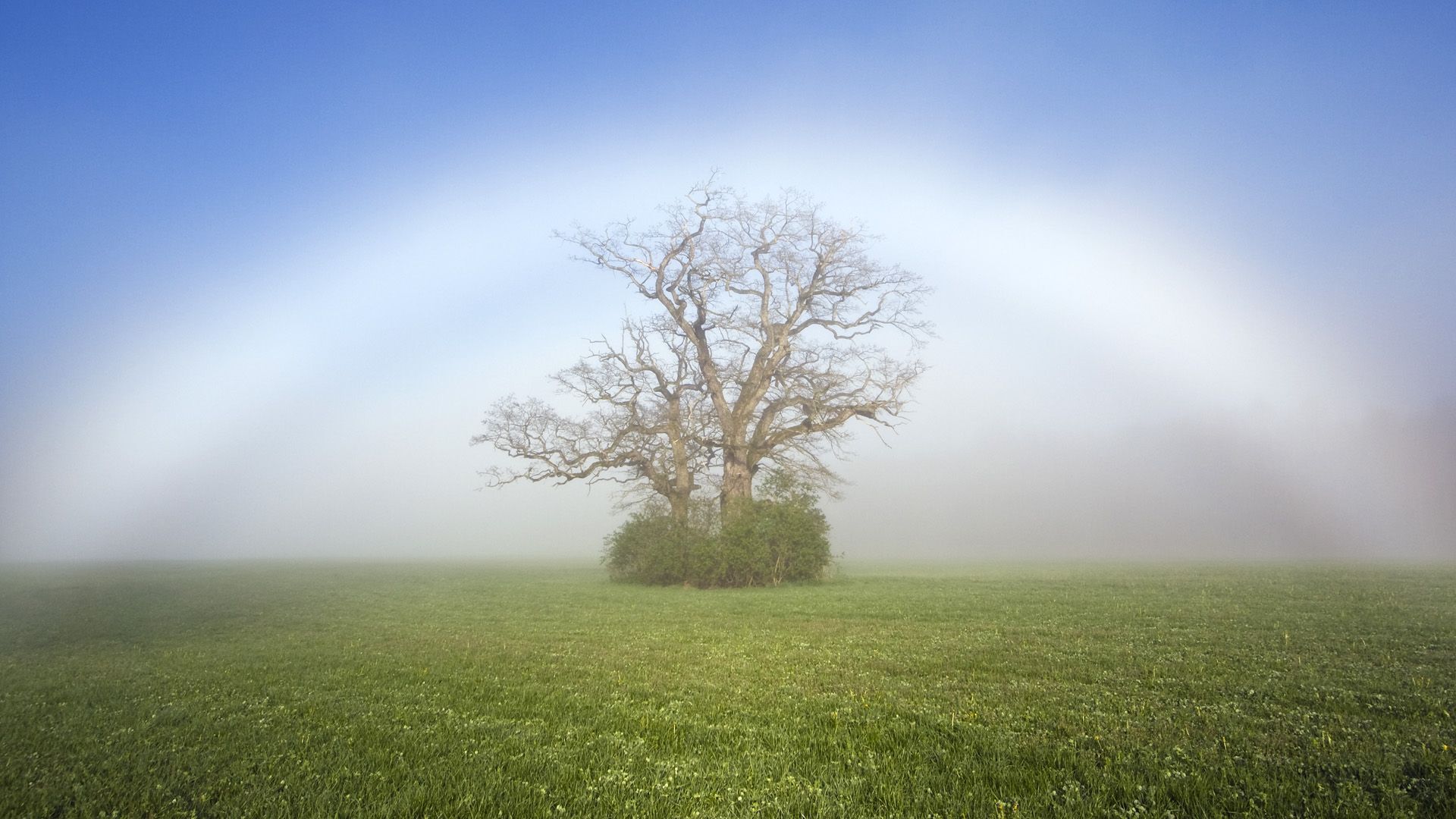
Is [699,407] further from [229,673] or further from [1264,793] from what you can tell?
[1264,793]

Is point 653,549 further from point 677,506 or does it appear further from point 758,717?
point 758,717

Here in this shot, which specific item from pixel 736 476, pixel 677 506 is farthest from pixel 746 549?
pixel 677 506

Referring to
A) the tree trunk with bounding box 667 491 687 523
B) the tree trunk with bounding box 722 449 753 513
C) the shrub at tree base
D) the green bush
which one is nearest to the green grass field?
the shrub at tree base

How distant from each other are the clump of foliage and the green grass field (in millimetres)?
13372

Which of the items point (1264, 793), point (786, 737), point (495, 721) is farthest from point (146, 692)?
point (1264, 793)

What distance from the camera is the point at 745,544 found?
29.3 metres

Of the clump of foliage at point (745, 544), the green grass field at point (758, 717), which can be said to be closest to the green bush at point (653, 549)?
the clump of foliage at point (745, 544)

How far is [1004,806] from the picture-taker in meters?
4.71

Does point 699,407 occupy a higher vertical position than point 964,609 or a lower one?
higher

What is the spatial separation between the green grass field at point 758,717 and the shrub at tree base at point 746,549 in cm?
1333

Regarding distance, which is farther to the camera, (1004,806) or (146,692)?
(146,692)

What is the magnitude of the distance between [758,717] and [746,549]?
22153mm

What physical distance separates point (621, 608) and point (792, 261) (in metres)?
20.8

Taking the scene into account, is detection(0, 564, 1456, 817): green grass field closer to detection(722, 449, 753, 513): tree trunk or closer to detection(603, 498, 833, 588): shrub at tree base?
detection(603, 498, 833, 588): shrub at tree base
